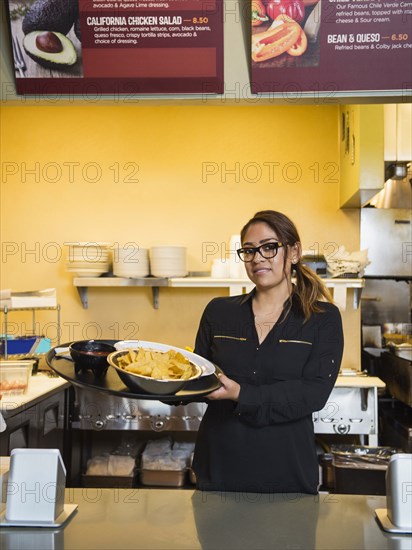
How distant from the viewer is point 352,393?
374cm

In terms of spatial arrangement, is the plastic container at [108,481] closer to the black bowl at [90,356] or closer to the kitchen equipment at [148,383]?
the black bowl at [90,356]

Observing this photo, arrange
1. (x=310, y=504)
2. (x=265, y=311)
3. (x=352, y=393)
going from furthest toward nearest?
(x=352, y=393) → (x=265, y=311) → (x=310, y=504)

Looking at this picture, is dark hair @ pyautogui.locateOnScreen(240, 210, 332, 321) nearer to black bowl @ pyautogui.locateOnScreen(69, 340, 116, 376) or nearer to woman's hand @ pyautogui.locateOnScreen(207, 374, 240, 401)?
woman's hand @ pyautogui.locateOnScreen(207, 374, 240, 401)

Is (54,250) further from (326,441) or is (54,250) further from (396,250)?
(396,250)

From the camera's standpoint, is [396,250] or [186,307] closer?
[186,307]

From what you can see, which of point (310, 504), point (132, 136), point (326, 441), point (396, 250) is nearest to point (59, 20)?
point (310, 504)

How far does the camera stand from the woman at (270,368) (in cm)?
192

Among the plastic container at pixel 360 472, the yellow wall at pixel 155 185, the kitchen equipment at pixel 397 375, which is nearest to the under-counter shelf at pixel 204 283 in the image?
the yellow wall at pixel 155 185

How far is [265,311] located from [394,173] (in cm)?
219

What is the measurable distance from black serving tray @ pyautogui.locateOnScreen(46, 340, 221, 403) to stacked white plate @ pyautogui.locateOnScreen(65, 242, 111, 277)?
248 centimetres

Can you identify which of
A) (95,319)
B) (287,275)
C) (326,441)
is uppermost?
(287,275)

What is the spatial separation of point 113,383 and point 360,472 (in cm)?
222

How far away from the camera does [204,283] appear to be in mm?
4031

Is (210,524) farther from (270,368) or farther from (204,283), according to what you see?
(204,283)
